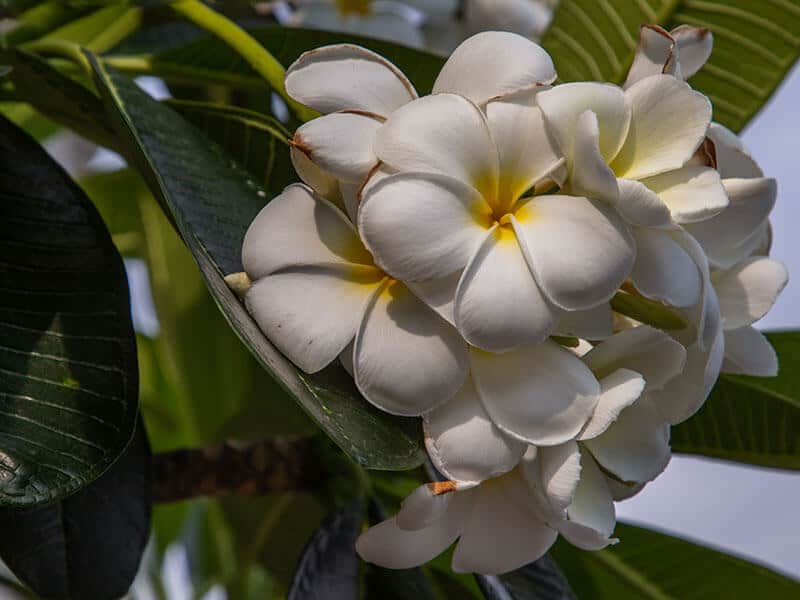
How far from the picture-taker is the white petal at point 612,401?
0.45m

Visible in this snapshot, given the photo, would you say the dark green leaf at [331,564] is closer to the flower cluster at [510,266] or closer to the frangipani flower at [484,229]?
the flower cluster at [510,266]

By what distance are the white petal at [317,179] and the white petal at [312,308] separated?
0.13 feet

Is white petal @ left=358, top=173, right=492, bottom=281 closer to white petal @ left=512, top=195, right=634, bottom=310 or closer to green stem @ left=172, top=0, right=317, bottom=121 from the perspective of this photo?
white petal @ left=512, top=195, right=634, bottom=310

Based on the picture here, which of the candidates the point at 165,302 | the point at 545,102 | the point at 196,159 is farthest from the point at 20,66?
the point at 165,302

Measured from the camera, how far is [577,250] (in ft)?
1.41

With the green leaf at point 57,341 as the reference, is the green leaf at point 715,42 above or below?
above

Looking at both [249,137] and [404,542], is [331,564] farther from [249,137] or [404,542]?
[249,137]

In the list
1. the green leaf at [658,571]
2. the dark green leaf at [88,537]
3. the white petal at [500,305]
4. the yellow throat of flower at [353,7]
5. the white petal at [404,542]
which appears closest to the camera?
the white petal at [500,305]

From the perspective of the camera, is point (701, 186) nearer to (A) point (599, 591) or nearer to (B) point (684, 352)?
(B) point (684, 352)

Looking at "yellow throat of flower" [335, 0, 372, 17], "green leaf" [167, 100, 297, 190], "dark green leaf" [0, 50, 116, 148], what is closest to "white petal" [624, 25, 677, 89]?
"green leaf" [167, 100, 297, 190]

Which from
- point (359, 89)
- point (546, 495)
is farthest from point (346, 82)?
point (546, 495)

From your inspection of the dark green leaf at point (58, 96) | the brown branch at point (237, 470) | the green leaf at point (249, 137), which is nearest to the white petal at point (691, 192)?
the green leaf at point (249, 137)

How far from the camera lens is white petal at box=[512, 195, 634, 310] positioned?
428mm

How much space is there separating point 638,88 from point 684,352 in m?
0.12
